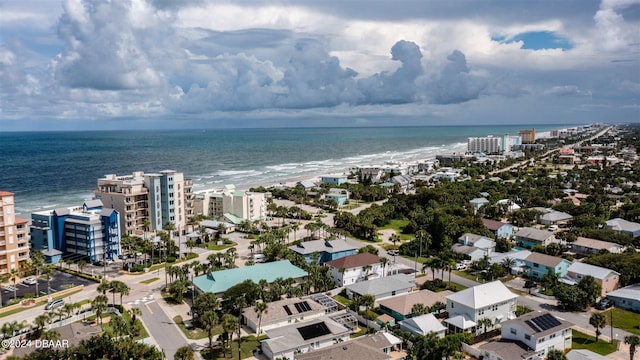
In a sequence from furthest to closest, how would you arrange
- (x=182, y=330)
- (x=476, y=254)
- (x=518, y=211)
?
(x=518, y=211), (x=476, y=254), (x=182, y=330)

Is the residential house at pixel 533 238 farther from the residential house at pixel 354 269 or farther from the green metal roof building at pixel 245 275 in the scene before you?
the green metal roof building at pixel 245 275

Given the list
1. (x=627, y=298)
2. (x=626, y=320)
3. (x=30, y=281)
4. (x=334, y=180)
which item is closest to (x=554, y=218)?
(x=627, y=298)

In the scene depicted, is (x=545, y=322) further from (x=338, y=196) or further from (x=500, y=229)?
(x=338, y=196)

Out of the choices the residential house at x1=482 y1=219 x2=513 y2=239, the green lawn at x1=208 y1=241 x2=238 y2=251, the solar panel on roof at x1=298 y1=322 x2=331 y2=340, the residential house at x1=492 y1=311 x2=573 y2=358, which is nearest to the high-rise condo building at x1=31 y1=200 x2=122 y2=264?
the green lawn at x1=208 y1=241 x2=238 y2=251

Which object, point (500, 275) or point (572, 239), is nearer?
point (500, 275)

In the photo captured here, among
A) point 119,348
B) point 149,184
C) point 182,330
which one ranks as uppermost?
point 149,184

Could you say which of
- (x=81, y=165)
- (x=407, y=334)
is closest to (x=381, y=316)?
(x=407, y=334)

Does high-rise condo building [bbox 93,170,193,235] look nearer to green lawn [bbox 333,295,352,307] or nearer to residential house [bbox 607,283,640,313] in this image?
green lawn [bbox 333,295,352,307]

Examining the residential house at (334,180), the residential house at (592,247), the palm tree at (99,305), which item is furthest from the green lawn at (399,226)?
the palm tree at (99,305)

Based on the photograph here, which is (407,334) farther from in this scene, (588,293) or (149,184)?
(149,184)
